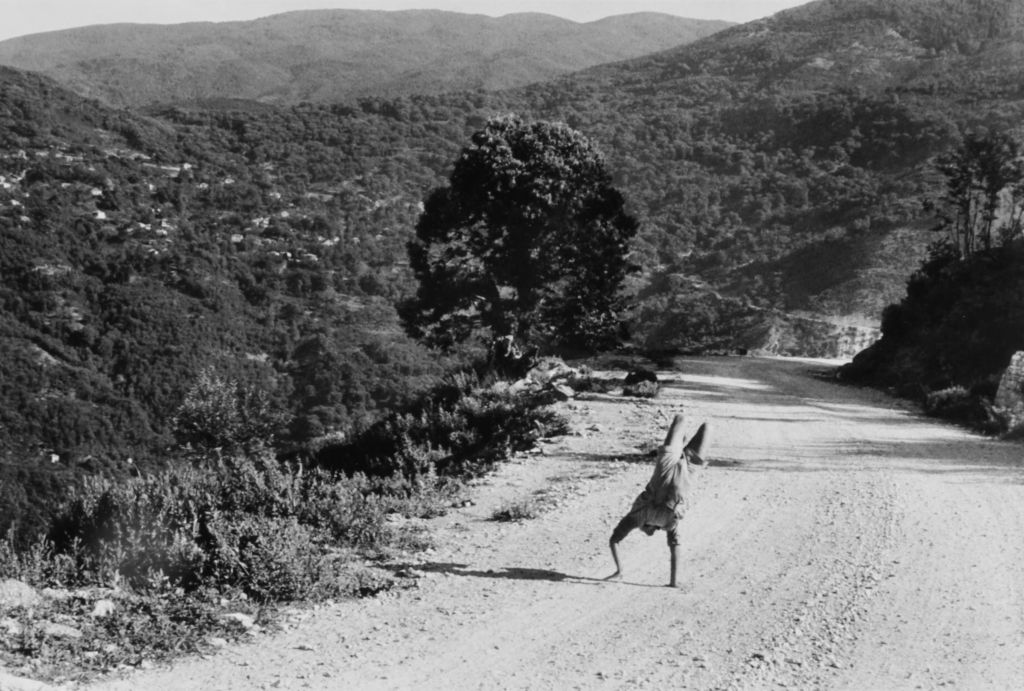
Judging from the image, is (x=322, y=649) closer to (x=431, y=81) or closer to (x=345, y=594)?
(x=345, y=594)

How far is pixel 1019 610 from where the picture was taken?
6.09 m

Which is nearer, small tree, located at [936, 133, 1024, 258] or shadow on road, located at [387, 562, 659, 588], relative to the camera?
shadow on road, located at [387, 562, 659, 588]

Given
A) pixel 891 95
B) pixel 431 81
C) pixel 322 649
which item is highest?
pixel 431 81

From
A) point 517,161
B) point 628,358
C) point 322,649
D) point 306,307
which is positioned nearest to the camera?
point 322,649

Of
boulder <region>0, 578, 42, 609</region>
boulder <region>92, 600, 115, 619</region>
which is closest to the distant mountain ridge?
boulder <region>92, 600, 115, 619</region>

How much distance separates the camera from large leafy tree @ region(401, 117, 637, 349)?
22.8 meters

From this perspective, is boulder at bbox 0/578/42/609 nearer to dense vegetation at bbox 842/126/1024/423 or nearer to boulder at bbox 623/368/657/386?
dense vegetation at bbox 842/126/1024/423

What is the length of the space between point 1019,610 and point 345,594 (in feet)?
15.6

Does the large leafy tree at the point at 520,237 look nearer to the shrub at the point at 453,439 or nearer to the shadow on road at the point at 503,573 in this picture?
the shrub at the point at 453,439

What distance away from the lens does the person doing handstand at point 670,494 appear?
21.4 ft

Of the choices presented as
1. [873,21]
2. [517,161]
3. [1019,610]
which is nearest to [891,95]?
[873,21]

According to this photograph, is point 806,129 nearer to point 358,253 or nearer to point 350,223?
point 350,223

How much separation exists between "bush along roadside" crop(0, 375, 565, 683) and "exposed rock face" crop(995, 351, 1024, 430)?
9.44 m

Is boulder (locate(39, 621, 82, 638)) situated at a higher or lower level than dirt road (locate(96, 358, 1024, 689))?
higher
